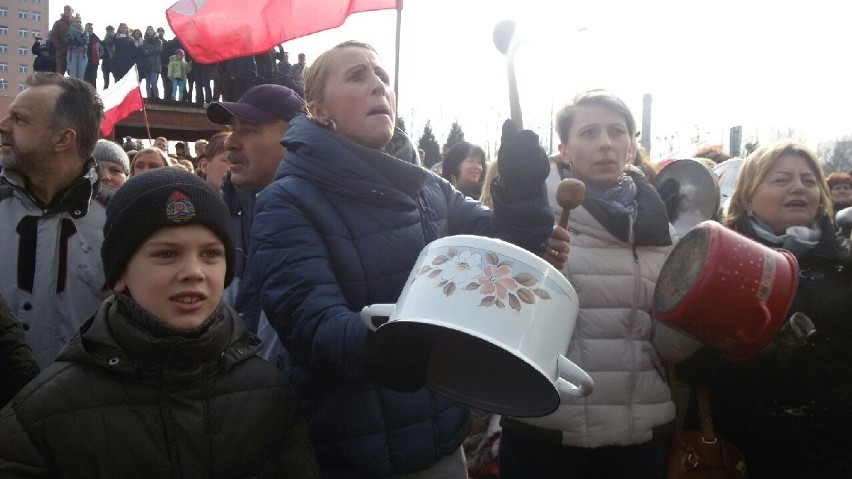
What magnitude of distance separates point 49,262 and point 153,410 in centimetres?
105

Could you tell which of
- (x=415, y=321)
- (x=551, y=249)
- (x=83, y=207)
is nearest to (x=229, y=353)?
(x=415, y=321)

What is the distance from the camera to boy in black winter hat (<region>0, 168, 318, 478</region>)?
143 centimetres

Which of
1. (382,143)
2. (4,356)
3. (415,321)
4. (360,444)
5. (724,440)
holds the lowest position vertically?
(724,440)

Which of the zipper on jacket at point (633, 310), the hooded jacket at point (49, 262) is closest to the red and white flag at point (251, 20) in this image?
the hooded jacket at point (49, 262)

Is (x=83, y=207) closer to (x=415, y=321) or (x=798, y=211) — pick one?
(x=415, y=321)

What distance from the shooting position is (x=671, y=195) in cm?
283

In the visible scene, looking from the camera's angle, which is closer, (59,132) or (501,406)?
(501,406)

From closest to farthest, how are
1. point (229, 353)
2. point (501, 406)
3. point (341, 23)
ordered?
point (501, 406) → point (229, 353) → point (341, 23)

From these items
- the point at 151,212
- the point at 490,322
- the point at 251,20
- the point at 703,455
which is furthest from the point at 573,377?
the point at 251,20

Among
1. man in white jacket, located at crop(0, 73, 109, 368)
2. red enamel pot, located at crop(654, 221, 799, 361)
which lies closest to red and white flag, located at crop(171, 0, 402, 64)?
man in white jacket, located at crop(0, 73, 109, 368)

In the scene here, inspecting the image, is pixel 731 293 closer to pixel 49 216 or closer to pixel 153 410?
pixel 153 410

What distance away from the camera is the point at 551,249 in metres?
1.87

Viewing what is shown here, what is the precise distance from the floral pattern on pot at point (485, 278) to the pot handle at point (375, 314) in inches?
3.2

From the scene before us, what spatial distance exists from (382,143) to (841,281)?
1613mm
